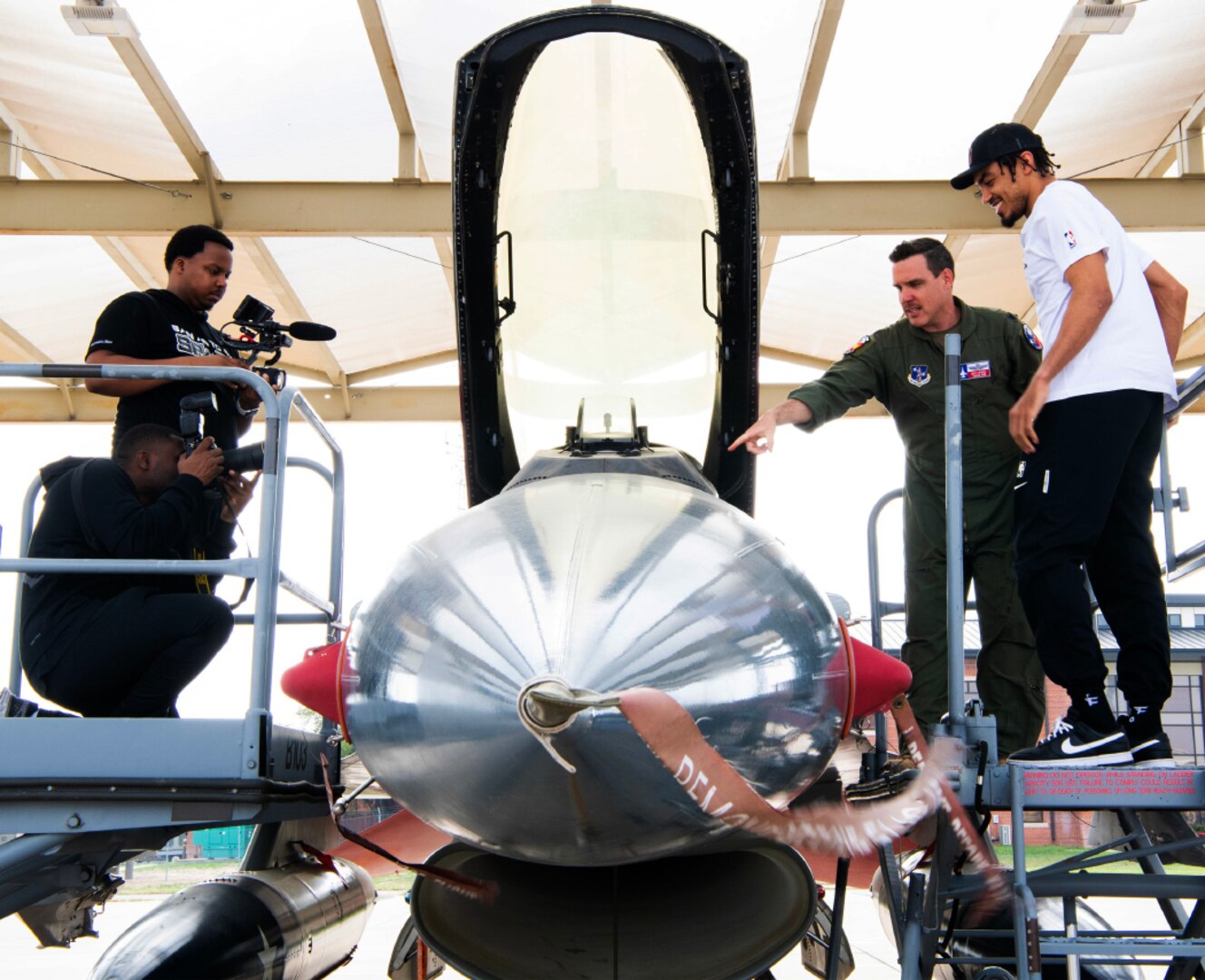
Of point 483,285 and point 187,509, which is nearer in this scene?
point 187,509

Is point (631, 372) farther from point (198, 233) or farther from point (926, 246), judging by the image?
point (198, 233)

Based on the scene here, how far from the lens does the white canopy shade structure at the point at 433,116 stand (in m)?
9.80

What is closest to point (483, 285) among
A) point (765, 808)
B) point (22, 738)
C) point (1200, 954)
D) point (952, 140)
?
point (22, 738)

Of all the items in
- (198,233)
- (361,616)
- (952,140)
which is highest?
(952,140)

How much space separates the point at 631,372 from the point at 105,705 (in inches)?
82.2

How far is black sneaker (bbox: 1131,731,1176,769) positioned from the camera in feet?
10.9

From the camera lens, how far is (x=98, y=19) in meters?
9.19

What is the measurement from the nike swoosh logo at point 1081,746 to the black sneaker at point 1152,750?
0.07 meters

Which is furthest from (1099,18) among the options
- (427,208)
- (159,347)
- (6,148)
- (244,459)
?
(6,148)

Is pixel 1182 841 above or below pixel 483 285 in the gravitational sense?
below

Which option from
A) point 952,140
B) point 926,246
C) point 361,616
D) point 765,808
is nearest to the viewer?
point 765,808

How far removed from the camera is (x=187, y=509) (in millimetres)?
3994

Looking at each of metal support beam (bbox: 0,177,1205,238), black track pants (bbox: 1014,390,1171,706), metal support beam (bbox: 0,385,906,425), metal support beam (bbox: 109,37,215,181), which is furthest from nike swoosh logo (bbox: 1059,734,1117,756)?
metal support beam (bbox: 0,385,906,425)

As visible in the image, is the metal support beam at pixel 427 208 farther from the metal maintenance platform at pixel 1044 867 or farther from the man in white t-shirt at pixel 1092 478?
the metal maintenance platform at pixel 1044 867
